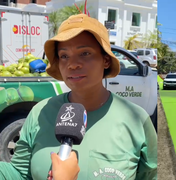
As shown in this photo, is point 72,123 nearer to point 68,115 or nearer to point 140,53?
point 68,115

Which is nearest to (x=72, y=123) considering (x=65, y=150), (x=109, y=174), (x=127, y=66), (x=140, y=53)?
(x=65, y=150)

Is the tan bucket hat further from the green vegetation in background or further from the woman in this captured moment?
the green vegetation in background

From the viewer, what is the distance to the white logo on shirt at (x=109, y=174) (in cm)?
110

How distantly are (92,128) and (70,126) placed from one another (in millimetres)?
237

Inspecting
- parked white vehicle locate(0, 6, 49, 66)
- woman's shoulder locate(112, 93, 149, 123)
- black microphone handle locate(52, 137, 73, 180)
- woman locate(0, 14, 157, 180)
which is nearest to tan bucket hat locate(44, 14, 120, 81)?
woman locate(0, 14, 157, 180)

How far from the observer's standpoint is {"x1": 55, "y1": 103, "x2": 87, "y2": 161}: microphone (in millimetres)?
952

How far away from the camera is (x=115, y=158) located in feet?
3.73

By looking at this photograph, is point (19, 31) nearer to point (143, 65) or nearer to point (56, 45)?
point (143, 65)

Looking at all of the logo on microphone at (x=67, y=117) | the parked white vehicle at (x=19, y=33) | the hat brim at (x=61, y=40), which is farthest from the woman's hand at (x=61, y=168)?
the parked white vehicle at (x=19, y=33)

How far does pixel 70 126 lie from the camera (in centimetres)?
97

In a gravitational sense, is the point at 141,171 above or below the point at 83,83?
below

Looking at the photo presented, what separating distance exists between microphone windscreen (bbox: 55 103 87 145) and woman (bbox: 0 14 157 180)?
0.16 meters

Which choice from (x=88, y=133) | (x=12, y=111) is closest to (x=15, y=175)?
(x=88, y=133)

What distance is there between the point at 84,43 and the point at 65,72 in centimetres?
16
